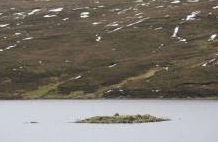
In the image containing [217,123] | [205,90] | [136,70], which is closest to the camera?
[217,123]

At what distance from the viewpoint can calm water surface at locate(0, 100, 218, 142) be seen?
77438 millimetres

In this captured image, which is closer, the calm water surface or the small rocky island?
the calm water surface

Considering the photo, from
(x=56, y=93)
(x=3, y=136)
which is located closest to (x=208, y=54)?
(x=56, y=93)

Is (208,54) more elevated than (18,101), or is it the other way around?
(208,54)

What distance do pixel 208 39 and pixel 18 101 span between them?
236 ft

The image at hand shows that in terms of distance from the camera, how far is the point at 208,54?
589 ft

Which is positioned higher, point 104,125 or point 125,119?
point 125,119

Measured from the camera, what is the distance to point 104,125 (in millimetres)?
95062

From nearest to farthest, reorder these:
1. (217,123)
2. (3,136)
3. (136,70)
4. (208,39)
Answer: (3,136) → (217,123) → (136,70) → (208,39)

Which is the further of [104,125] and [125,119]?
[125,119]

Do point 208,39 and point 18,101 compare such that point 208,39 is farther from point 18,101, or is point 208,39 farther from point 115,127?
point 115,127

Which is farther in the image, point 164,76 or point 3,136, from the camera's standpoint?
point 164,76

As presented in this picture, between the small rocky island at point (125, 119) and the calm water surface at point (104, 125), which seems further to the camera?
the small rocky island at point (125, 119)

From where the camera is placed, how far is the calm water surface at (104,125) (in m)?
77.4
